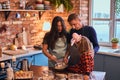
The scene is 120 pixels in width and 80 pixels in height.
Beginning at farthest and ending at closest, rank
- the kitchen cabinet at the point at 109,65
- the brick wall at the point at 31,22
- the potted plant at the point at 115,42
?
the potted plant at the point at 115,42
the brick wall at the point at 31,22
the kitchen cabinet at the point at 109,65

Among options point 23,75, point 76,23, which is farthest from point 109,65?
point 23,75

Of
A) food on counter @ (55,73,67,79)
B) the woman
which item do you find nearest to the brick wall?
the woman

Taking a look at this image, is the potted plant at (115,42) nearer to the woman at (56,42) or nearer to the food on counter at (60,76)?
the woman at (56,42)

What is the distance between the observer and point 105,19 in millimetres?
4559

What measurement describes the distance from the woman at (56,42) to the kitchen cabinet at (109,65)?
1.23 metres

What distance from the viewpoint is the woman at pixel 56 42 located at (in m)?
2.81

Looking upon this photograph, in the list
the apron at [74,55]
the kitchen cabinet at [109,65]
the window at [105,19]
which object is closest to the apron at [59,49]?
the apron at [74,55]

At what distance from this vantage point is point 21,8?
165 inches

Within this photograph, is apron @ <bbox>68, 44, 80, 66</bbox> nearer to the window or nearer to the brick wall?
the brick wall

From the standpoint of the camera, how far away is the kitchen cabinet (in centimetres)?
373

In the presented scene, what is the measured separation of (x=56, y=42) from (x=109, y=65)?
4.57ft

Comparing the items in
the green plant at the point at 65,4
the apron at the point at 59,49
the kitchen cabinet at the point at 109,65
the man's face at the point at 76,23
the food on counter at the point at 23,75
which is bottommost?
the kitchen cabinet at the point at 109,65

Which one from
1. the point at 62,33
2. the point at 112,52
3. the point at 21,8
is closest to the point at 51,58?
the point at 62,33

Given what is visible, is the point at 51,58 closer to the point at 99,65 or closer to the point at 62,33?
the point at 62,33
